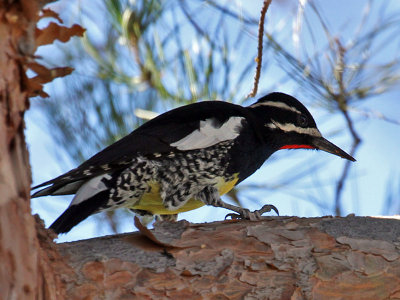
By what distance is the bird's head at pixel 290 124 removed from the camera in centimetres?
311

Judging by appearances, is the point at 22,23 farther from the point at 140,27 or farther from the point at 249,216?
the point at 140,27

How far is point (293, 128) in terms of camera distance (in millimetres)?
3131

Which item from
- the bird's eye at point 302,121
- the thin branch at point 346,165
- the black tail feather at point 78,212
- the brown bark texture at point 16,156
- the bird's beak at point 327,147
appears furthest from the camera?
the bird's eye at point 302,121

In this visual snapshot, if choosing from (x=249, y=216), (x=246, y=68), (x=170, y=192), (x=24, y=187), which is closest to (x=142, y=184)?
(x=170, y=192)

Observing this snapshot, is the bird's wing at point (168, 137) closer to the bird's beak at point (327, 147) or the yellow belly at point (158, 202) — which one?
the yellow belly at point (158, 202)

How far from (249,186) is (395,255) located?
5.94 feet

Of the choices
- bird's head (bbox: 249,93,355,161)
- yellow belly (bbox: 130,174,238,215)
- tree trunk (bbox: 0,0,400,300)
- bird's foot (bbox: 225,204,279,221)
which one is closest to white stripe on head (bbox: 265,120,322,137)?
bird's head (bbox: 249,93,355,161)

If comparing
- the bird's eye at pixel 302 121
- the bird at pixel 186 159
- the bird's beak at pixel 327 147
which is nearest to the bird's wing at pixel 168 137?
the bird at pixel 186 159

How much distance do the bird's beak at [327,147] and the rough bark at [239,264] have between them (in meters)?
1.05

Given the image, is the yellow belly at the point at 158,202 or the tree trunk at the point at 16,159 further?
the yellow belly at the point at 158,202

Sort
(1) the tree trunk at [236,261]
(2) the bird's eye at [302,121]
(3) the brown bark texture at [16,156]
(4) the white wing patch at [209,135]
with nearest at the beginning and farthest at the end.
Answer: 1. (3) the brown bark texture at [16,156]
2. (1) the tree trunk at [236,261]
3. (4) the white wing patch at [209,135]
4. (2) the bird's eye at [302,121]

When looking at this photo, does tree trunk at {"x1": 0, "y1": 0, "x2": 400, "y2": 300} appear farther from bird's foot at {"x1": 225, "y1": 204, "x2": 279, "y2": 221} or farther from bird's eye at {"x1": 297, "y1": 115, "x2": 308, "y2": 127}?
bird's eye at {"x1": 297, "y1": 115, "x2": 308, "y2": 127}

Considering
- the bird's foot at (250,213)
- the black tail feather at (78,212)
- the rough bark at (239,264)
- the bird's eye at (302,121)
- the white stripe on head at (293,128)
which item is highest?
the bird's eye at (302,121)

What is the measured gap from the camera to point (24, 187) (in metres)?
1.36
